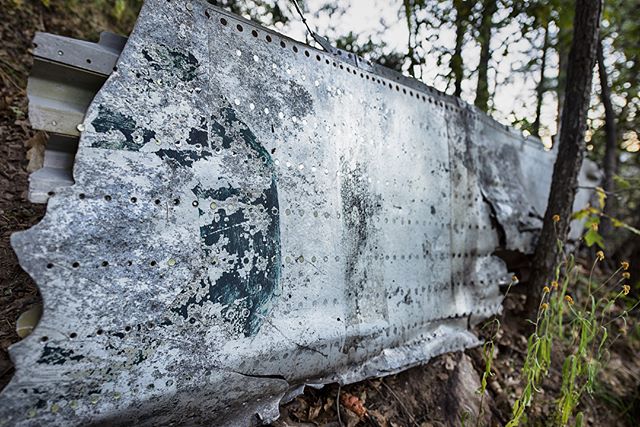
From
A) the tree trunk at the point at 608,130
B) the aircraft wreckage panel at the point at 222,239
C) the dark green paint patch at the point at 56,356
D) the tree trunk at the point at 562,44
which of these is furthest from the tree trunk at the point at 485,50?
the dark green paint patch at the point at 56,356

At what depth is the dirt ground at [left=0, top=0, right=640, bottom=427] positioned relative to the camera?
1.82m

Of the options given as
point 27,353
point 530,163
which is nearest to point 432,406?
point 27,353

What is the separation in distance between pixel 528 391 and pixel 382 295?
844 mm

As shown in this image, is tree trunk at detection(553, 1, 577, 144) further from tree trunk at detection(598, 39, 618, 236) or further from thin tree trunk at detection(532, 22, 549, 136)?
tree trunk at detection(598, 39, 618, 236)

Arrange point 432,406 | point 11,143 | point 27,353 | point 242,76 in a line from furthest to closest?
1. point 11,143
2. point 432,406
3. point 242,76
4. point 27,353

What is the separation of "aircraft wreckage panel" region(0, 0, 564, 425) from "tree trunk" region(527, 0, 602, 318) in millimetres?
1410

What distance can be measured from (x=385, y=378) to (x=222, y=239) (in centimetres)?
143

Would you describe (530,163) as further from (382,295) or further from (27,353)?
(27,353)

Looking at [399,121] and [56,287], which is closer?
[56,287]

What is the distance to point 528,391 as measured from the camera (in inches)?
69.4

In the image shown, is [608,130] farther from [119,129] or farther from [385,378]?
[119,129]

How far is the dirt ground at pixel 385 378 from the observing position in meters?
1.82

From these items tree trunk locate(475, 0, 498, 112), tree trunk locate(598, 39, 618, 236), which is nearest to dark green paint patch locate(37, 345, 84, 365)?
tree trunk locate(475, 0, 498, 112)

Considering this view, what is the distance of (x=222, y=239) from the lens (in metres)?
1.49
